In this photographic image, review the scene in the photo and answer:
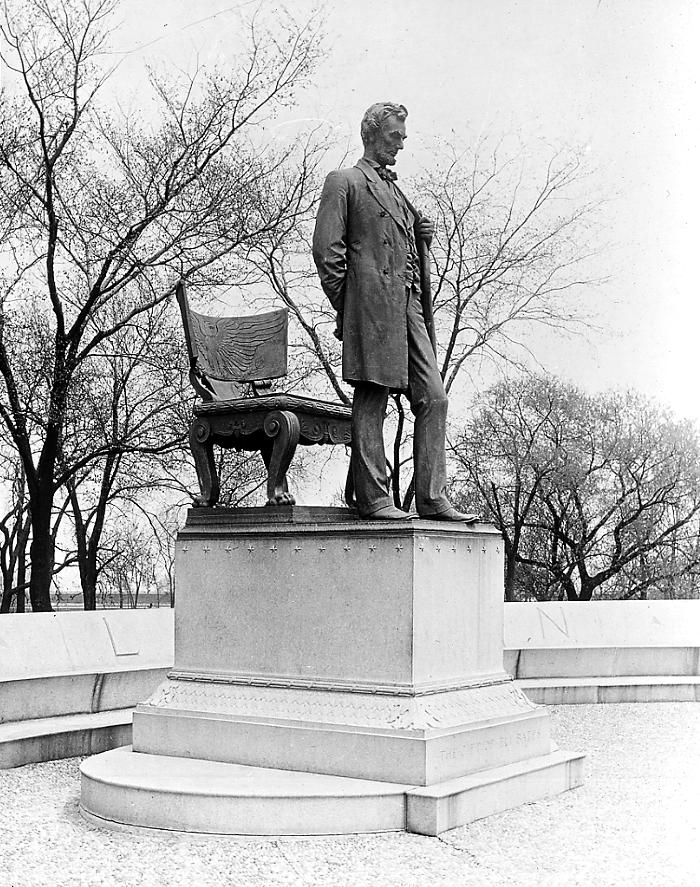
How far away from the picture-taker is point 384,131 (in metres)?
6.66

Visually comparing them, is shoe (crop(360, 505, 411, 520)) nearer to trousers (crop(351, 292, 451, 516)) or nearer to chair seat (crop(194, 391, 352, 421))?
trousers (crop(351, 292, 451, 516))

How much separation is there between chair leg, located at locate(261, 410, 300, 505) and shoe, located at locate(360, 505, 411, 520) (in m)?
0.49

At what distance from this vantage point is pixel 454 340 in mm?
19141

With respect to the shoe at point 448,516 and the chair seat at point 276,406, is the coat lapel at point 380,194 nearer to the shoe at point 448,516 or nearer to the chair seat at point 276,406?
the chair seat at point 276,406

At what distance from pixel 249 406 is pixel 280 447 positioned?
1.08 feet

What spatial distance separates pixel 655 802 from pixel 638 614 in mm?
6799

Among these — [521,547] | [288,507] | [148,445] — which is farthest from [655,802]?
[521,547]

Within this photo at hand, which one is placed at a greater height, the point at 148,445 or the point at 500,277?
the point at 500,277

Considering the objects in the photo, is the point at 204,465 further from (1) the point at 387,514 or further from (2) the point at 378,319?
(2) the point at 378,319

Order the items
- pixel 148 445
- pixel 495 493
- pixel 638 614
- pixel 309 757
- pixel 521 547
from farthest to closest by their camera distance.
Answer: pixel 521 547 < pixel 495 493 < pixel 148 445 < pixel 638 614 < pixel 309 757

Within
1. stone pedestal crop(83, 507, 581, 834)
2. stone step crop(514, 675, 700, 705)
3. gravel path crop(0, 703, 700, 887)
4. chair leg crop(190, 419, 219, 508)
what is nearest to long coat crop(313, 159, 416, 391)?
stone pedestal crop(83, 507, 581, 834)

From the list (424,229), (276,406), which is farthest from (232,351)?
(424,229)

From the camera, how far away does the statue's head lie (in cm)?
664

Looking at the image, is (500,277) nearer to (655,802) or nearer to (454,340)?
(454,340)
